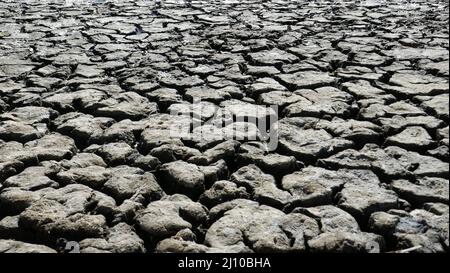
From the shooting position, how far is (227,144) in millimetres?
2666

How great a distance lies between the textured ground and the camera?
1.98 meters

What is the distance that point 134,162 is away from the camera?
2.54 m

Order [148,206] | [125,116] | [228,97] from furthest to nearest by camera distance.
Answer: [228,97], [125,116], [148,206]

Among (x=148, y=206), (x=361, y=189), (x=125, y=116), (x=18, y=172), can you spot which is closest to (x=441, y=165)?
(x=361, y=189)

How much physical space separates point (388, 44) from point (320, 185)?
2.60 metres

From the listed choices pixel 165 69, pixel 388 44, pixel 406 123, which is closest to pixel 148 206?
pixel 406 123

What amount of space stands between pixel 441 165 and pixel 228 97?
4.78ft

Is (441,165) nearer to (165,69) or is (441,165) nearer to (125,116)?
(125,116)

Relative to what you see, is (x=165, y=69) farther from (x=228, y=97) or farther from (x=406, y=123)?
(x=406, y=123)

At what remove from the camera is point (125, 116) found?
308 centimetres

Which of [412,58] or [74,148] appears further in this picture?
[412,58]

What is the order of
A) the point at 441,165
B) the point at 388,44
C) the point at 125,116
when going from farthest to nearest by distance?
the point at 388,44 → the point at 125,116 → the point at 441,165

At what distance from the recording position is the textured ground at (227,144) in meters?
1.98
